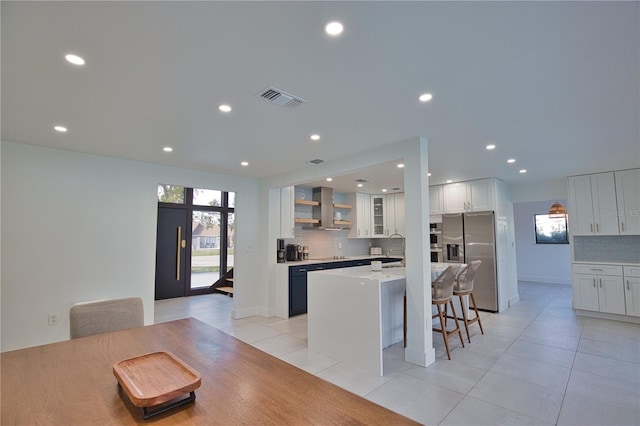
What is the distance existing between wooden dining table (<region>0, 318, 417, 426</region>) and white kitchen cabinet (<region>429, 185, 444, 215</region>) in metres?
5.62

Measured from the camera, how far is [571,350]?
363 cm

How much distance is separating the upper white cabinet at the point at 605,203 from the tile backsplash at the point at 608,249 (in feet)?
1.23

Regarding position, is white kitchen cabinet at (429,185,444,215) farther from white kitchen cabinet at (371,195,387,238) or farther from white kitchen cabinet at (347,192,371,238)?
white kitchen cabinet at (347,192,371,238)

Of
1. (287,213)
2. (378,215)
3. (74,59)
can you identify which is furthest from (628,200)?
(74,59)

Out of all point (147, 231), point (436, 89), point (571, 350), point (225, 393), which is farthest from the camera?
point (147, 231)

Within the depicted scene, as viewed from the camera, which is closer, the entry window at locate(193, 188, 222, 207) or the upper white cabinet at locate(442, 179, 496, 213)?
the upper white cabinet at locate(442, 179, 496, 213)

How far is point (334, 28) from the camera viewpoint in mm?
1657

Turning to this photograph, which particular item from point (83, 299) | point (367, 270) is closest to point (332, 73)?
point (367, 270)

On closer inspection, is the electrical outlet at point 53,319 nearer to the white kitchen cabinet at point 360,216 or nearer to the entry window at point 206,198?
the entry window at point 206,198

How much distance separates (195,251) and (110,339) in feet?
19.9

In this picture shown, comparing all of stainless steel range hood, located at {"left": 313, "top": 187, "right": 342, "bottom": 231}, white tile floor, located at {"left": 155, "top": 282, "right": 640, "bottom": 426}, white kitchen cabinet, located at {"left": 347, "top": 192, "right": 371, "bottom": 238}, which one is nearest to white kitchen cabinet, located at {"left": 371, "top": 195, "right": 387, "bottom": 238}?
white kitchen cabinet, located at {"left": 347, "top": 192, "right": 371, "bottom": 238}

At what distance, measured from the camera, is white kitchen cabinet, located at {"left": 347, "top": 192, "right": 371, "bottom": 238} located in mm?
7211

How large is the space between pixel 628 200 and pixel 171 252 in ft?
28.8

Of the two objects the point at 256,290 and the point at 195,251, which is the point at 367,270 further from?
the point at 195,251
